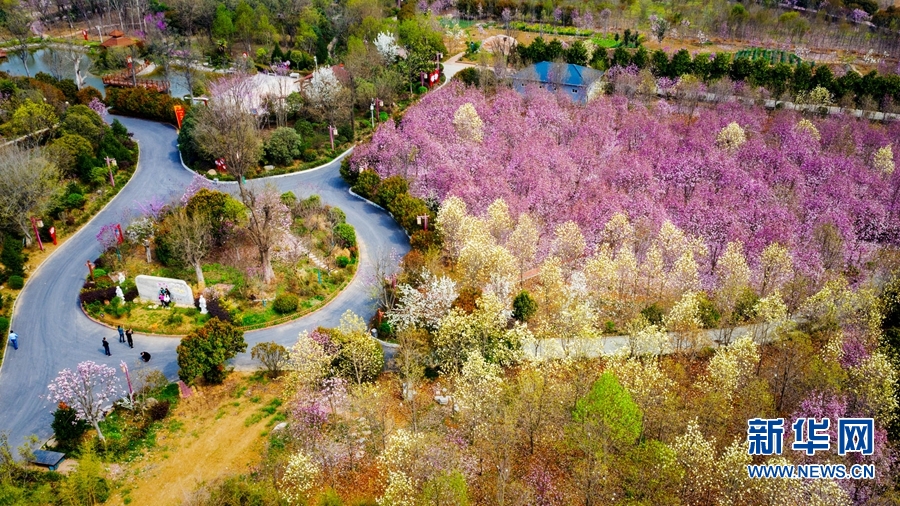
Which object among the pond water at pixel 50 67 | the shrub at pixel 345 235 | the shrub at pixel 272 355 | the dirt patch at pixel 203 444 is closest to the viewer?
the dirt patch at pixel 203 444

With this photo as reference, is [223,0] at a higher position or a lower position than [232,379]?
higher

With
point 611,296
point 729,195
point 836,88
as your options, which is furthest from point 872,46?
point 611,296

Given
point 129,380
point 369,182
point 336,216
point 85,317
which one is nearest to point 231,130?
Answer: point 336,216

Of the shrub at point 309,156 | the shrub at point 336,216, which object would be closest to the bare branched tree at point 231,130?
the shrub at point 309,156

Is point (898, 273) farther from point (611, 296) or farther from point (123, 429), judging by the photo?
point (123, 429)

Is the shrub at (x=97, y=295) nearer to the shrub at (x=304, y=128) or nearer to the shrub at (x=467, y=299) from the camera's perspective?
the shrub at (x=467, y=299)

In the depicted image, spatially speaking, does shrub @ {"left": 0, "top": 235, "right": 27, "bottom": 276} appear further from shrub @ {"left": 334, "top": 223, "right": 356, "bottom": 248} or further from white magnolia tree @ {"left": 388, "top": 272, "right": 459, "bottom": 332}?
white magnolia tree @ {"left": 388, "top": 272, "right": 459, "bottom": 332}
